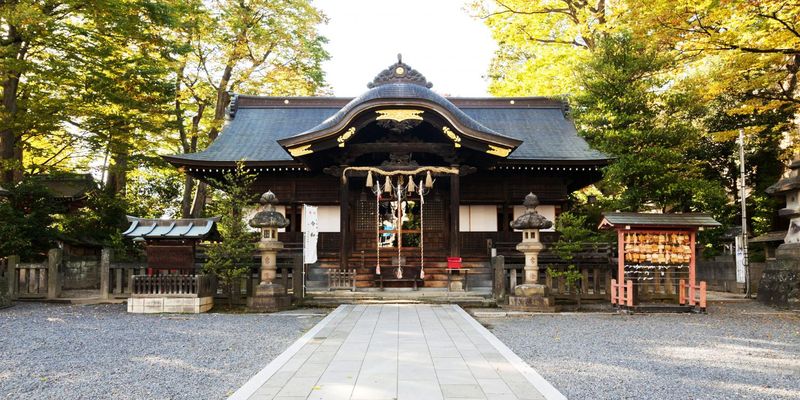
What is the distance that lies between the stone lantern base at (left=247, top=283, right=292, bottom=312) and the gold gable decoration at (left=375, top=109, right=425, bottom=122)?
5.25 meters

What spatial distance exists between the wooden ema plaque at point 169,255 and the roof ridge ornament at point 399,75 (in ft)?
22.7

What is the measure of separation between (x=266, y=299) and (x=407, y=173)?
536 centimetres

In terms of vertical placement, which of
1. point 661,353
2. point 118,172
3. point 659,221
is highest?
point 118,172

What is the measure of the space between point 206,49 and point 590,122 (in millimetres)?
18282

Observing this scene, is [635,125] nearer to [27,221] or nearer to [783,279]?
[783,279]

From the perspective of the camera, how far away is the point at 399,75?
15102mm

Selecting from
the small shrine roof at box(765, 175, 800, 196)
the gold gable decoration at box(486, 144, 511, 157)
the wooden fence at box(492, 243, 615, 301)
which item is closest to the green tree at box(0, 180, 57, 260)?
the wooden fence at box(492, 243, 615, 301)

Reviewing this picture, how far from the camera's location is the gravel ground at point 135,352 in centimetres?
514

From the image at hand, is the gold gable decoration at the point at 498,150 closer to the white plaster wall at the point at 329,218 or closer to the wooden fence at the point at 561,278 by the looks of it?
the wooden fence at the point at 561,278

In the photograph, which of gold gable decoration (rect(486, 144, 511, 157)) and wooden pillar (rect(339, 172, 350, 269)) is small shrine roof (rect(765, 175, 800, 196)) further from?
wooden pillar (rect(339, 172, 350, 269))

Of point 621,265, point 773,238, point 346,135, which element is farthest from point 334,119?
point 773,238

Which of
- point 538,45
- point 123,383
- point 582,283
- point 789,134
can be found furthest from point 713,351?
point 538,45

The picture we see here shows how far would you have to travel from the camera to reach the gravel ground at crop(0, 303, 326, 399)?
514cm

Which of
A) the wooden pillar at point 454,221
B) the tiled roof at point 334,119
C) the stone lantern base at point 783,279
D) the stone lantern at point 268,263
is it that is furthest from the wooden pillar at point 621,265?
the stone lantern at point 268,263
